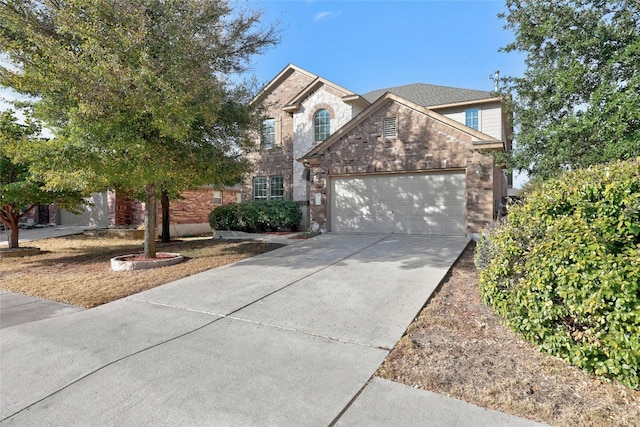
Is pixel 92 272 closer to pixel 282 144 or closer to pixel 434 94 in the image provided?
pixel 282 144

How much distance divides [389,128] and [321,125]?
176 inches

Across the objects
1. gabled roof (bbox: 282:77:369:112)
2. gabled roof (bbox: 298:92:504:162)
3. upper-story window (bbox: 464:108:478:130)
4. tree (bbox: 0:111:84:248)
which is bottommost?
tree (bbox: 0:111:84:248)

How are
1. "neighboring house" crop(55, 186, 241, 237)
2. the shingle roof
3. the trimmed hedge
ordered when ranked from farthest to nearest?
1. "neighboring house" crop(55, 186, 241, 237)
2. the shingle roof
3. the trimmed hedge

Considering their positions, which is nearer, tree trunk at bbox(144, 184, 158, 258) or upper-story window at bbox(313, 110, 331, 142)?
tree trunk at bbox(144, 184, 158, 258)

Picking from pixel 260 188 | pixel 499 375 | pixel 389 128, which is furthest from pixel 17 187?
pixel 499 375

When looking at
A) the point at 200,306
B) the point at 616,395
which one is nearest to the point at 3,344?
the point at 200,306

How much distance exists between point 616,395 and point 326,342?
8.81 ft

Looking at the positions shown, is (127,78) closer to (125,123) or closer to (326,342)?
(125,123)

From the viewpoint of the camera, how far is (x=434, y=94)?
17.5m

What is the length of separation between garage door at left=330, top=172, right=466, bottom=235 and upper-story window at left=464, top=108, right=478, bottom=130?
19.1 ft

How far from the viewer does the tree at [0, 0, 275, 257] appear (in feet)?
21.8

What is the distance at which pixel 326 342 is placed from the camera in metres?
3.86

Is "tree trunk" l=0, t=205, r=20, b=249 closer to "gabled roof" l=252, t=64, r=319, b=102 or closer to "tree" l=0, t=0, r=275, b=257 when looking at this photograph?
"tree" l=0, t=0, r=275, b=257

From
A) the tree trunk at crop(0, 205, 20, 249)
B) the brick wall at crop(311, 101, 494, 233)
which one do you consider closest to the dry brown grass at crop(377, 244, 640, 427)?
the brick wall at crop(311, 101, 494, 233)
